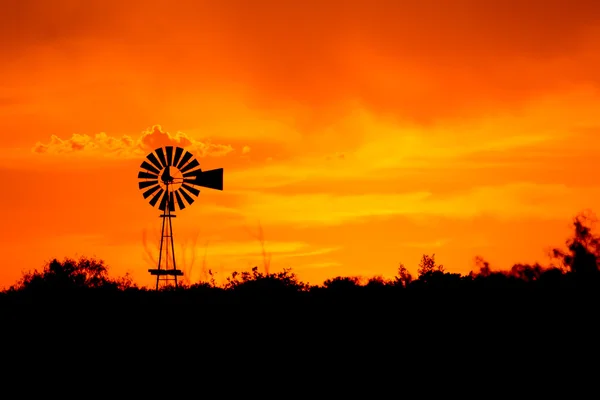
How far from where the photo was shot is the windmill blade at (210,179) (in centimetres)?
4641

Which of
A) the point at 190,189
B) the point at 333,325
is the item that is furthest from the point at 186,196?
the point at 333,325

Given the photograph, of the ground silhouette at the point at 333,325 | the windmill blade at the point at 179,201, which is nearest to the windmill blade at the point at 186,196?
the windmill blade at the point at 179,201

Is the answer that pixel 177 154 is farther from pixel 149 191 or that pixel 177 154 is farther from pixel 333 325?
pixel 333 325

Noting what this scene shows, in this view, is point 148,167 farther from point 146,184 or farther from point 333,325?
point 333,325

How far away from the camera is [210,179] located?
153 feet

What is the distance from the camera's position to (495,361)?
2953 cm

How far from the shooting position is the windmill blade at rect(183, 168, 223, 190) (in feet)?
152

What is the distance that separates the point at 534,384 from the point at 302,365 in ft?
22.9

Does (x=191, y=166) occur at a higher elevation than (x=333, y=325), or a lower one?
higher

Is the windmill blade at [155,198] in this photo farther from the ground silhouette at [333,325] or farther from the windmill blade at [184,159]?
the ground silhouette at [333,325]

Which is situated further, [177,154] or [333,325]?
[177,154]

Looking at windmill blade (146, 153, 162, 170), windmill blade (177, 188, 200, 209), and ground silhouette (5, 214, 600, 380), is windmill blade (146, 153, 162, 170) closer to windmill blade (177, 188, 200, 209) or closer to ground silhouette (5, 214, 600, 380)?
windmill blade (177, 188, 200, 209)

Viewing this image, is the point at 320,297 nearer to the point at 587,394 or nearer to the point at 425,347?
the point at 425,347

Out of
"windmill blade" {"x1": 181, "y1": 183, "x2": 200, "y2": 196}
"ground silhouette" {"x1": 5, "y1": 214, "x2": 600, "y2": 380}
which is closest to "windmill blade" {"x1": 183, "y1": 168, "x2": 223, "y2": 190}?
"windmill blade" {"x1": 181, "y1": 183, "x2": 200, "y2": 196}
